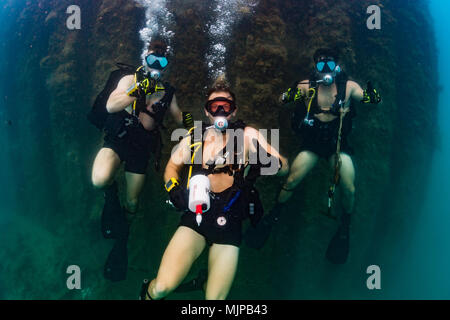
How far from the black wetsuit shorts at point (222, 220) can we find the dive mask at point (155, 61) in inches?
88.7

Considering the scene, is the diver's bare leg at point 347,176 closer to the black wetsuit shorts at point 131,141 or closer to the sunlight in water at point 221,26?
the sunlight in water at point 221,26

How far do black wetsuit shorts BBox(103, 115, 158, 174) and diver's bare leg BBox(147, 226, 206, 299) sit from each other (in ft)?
5.73

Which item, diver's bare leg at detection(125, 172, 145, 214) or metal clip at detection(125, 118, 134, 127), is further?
diver's bare leg at detection(125, 172, 145, 214)

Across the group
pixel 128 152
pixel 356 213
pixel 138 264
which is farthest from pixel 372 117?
pixel 138 264

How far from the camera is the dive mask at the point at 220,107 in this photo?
3572 millimetres

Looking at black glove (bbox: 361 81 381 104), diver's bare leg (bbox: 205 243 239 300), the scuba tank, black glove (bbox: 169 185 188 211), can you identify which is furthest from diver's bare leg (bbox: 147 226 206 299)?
black glove (bbox: 361 81 381 104)

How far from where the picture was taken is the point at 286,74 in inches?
230

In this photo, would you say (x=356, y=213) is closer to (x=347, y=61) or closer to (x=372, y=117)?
(x=372, y=117)

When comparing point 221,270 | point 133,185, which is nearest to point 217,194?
point 221,270

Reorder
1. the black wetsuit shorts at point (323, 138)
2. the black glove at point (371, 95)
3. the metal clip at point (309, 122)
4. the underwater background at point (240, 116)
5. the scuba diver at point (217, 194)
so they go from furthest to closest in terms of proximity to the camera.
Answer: the underwater background at point (240, 116) < the black wetsuit shorts at point (323, 138) < the metal clip at point (309, 122) < the black glove at point (371, 95) < the scuba diver at point (217, 194)

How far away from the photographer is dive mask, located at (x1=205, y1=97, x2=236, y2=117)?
357 centimetres

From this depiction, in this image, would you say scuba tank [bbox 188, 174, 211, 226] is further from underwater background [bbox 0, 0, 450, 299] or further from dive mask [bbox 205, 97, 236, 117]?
underwater background [bbox 0, 0, 450, 299]

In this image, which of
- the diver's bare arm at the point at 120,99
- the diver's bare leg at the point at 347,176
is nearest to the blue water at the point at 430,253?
the diver's bare leg at the point at 347,176

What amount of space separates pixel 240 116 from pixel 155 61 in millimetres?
2275
